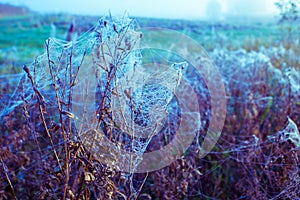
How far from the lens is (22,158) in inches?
100

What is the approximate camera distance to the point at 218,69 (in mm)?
4012

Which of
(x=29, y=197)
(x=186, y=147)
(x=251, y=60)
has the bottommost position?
(x=29, y=197)

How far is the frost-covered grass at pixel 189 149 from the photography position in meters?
1.56

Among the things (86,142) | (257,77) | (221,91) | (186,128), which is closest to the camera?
(86,142)

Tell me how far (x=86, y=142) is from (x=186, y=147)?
3.43 feet

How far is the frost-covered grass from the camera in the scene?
1562 mm

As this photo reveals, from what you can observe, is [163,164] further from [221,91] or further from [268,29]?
[268,29]

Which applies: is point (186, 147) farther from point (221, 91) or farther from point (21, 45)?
point (21, 45)

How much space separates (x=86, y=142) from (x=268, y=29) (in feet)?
31.0

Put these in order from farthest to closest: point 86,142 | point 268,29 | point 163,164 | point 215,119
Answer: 1. point 268,29
2. point 215,119
3. point 163,164
4. point 86,142

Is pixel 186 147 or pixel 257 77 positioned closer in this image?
pixel 186 147

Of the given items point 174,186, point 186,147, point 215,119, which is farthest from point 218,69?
point 174,186

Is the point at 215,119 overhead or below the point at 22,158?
overhead

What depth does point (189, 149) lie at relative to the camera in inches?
98.9
